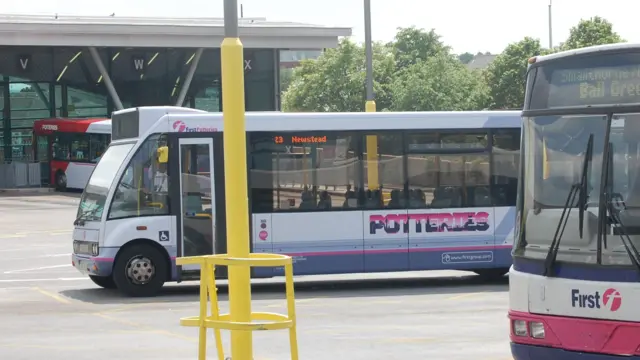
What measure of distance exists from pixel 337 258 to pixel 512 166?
3051 mm

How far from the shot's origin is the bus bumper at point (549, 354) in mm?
7711

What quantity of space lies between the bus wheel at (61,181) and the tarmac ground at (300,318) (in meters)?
26.5

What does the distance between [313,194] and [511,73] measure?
6468cm

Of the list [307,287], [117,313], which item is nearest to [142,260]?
[117,313]

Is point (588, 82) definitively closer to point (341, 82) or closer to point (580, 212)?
Result: point (580, 212)

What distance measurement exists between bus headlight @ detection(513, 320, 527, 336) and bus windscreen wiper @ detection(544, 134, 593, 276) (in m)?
0.43

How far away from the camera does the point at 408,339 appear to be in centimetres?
1170

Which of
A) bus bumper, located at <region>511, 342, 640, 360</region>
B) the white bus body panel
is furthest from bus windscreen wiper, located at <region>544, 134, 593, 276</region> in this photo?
bus bumper, located at <region>511, 342, 640, 360</region>

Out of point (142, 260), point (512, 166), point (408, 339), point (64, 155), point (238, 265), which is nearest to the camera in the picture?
point (238, 265)

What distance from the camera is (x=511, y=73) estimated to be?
79000 mm

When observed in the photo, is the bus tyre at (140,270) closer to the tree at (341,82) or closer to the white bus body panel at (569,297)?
the white bus body panel at (569,297)

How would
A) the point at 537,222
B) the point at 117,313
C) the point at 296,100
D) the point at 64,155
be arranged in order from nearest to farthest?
the point at 537,222
the point at 117,313
the point at 64,155
the point at 296,100

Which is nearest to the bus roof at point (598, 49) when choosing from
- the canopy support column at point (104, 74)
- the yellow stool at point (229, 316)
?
the yellow stool at point (229, 316)

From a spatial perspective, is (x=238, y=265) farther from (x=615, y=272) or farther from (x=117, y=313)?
(x=117, y=313)
